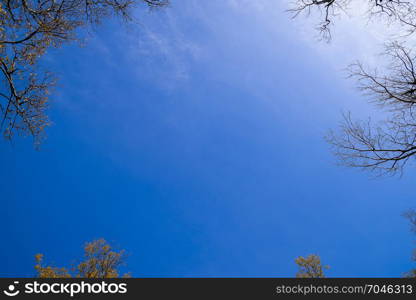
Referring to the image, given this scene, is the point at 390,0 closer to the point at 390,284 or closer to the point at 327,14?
the point at 327,14

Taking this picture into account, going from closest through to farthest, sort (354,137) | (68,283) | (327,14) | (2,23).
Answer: (2,23) → (354,137) → (327,14) → (68,283)

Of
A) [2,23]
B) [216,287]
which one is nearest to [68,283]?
[216,287]

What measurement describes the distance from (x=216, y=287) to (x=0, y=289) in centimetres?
532

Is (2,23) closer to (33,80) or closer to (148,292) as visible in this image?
(33,80)

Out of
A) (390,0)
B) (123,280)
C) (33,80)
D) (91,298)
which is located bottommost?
(91,298)

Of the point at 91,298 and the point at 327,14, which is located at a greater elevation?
the point at 327,14

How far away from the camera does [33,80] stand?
16.2ft

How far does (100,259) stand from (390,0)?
1887 cm

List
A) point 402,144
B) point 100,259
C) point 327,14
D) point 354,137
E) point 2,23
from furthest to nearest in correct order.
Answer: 1. point 100,259
2. point 327,14
3. point 354,137
4. point 402,144
5. point 2,23

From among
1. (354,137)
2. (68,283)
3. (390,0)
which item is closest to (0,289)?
(68,283)

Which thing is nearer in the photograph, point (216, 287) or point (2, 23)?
point (2, 23)

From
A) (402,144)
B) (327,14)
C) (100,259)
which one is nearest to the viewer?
(402,144)

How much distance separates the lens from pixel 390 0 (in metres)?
4.87

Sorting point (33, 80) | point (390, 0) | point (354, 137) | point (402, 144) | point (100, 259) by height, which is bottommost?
point (100, 259)
